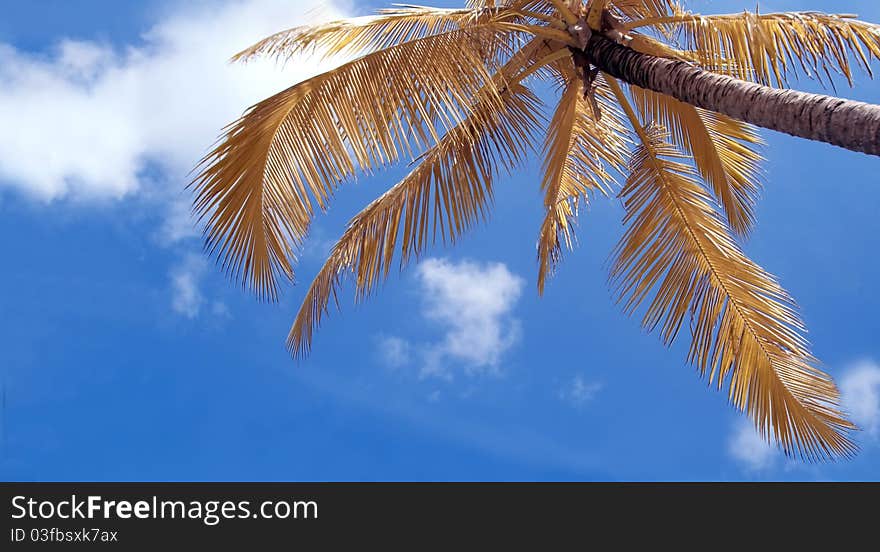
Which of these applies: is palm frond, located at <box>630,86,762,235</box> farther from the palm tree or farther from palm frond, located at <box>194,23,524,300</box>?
palm frond, located at <box>194,23,524,300</box>

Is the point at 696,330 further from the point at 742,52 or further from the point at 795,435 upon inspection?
the point at 742,52

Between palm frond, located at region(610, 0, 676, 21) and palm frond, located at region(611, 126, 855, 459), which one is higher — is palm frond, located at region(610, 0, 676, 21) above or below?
above

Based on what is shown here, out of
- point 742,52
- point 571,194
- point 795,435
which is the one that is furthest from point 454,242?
point 795,435

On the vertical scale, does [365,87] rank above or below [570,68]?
below

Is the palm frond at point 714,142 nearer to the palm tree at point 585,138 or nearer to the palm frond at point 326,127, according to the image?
the palm tree at point 585,138

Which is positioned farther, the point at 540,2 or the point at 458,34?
the point at 540,2

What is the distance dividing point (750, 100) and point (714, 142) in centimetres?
302

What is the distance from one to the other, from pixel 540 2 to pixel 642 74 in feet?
4.68

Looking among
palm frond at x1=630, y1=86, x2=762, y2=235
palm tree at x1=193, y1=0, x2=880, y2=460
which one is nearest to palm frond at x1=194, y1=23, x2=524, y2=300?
palm tree at x1=193, y1=0, x2=880, y2=460

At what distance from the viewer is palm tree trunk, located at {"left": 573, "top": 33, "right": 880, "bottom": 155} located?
4305 mm

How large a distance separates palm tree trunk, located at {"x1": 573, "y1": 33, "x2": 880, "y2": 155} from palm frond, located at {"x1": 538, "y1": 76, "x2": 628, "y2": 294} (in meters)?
0.97

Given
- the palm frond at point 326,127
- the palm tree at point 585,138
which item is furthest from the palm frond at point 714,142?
the palm frond at point 326,127

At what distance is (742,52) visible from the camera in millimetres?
5438

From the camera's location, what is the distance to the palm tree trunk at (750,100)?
169 inches
